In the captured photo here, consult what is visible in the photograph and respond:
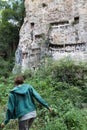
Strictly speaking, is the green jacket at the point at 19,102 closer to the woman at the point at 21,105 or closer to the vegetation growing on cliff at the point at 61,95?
the woman at the point at 21,105

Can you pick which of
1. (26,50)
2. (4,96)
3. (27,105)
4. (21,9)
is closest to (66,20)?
(26,50)

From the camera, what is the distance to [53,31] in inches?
793

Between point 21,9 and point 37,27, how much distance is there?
691cm

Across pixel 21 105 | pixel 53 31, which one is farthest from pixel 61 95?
pixel 53 31

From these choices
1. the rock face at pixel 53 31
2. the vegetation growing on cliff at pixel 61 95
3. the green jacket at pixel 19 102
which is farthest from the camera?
Result: the rock face at pixel 53 31

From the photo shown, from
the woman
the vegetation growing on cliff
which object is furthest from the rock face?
the woman

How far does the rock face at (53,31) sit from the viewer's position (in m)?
19.2

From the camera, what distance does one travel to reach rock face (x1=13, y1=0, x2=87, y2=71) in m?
19.2

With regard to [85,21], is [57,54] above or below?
below

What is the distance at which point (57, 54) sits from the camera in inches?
765

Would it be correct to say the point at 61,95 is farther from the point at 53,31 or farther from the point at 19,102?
the point at 53,31

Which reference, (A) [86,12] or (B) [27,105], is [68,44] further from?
(B) [27,105]

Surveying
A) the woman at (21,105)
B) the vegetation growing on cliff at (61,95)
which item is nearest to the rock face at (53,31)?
the vegetation growing on cliff at (61,95)

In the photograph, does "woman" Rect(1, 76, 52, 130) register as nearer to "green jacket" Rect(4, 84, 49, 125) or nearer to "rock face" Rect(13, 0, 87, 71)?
"green jacket" Rect(4, 84, 49, 125)
